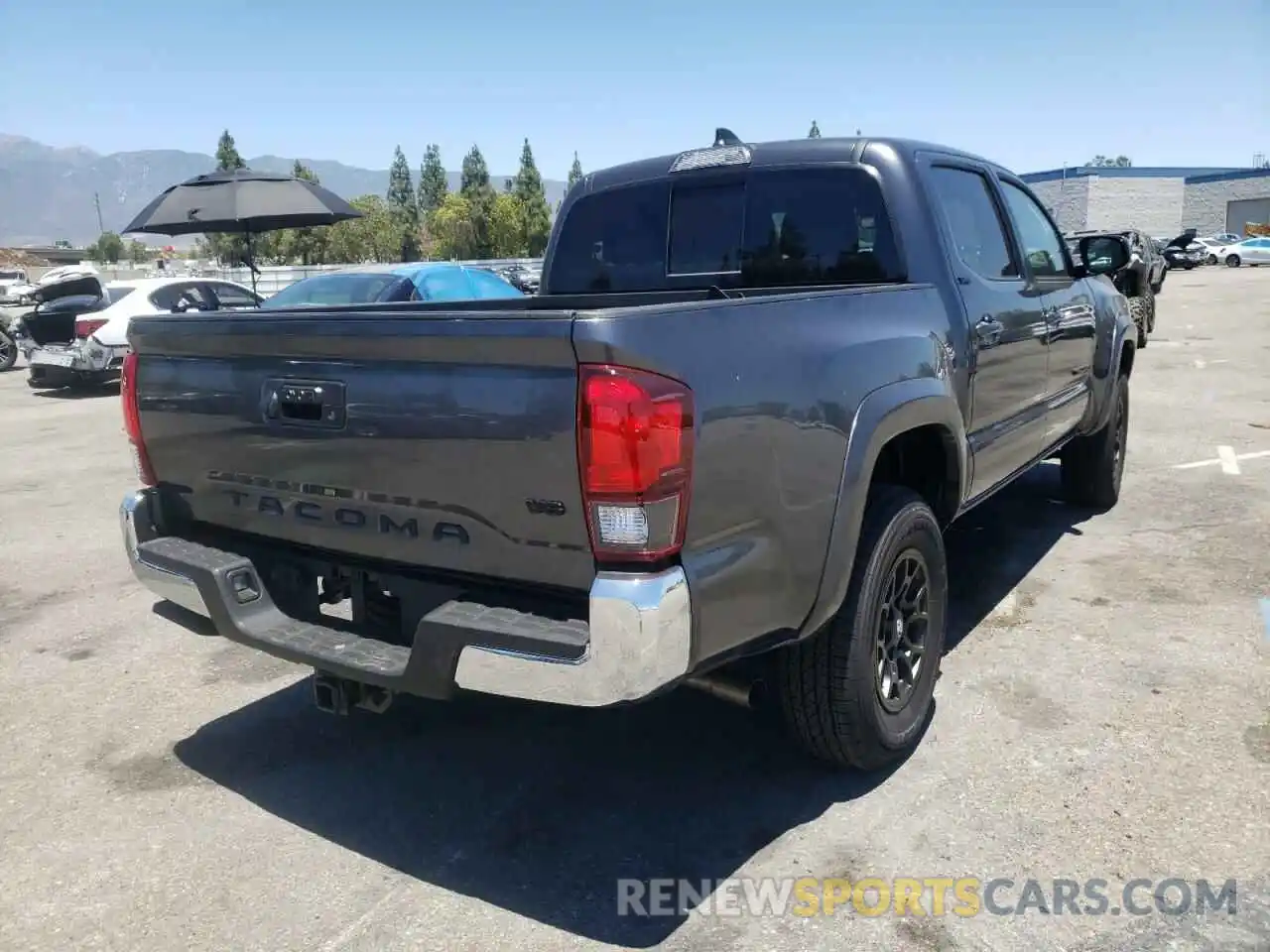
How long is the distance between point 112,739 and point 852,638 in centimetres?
277

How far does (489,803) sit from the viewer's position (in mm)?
3322

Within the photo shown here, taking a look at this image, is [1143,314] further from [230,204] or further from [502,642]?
[502,642]

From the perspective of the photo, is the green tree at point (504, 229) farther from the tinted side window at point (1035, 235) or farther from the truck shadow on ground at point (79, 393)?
the tinted side window at point (1035, 235)

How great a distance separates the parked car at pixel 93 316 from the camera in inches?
539

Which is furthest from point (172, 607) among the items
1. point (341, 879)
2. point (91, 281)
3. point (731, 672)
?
point (91, 281)

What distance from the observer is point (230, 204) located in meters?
12.4

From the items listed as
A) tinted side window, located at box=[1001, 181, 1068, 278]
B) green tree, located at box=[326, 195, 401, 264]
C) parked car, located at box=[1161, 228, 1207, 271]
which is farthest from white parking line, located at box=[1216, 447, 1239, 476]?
green tree, located at box=[326, 195, 401, 264]

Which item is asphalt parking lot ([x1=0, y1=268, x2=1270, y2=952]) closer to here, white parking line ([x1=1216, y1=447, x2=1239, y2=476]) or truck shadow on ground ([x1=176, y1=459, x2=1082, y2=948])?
truck shadow on ground ([x1=176, y1=459, x2=1082, y2=948])

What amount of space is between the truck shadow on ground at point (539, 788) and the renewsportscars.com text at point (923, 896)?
0.07 meters

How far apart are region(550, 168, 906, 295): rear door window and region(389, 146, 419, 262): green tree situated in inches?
2866

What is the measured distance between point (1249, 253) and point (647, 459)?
181 ft

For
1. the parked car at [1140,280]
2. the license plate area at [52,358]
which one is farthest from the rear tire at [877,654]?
→ the license plate area at [52,358]

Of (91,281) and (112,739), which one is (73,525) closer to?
(112,739)

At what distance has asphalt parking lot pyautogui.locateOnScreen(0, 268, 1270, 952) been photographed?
2721 millimetres
